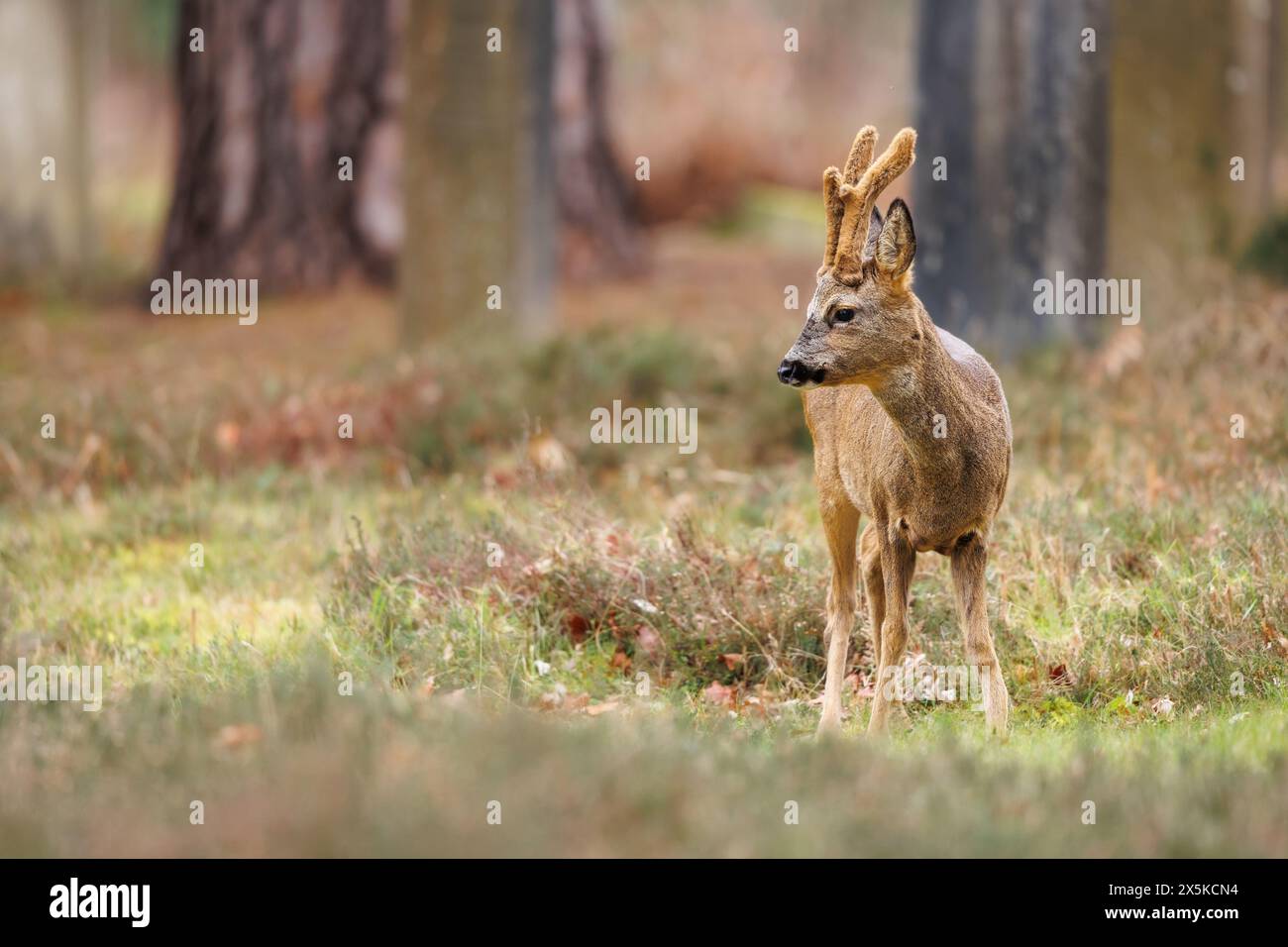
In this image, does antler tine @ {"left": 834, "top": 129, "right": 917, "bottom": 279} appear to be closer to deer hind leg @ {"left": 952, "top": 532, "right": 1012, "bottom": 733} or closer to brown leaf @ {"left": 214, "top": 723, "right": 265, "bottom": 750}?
deer hind leg @ {"left": 952, "top": 532, "right": 1012, "bottom": 733}

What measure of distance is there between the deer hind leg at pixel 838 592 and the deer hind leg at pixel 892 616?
8.4 inches

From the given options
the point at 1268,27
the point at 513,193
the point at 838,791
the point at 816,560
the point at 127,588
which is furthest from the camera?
the point at 1268,27

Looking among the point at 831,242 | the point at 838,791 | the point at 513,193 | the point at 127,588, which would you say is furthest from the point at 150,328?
the point at 838,791

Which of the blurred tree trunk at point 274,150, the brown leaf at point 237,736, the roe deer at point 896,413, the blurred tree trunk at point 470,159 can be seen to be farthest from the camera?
the blurred tree trunk at point 274,150

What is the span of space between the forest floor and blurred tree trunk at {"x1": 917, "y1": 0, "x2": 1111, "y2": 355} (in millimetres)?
778

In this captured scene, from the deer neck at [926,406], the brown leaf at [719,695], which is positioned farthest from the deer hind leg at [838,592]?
the deer neck at [926,406]

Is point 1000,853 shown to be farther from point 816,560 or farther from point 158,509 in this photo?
point 158,509

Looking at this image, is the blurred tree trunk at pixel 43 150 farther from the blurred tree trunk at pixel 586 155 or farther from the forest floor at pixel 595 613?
the forest floor at pixel 595 613

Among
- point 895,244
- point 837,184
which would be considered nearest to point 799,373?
point 895,244

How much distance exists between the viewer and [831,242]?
228 inches

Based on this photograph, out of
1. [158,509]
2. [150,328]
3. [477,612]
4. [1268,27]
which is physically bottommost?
[477,612]

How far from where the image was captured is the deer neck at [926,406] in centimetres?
579

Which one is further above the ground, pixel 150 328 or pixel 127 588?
pixel 150 328
